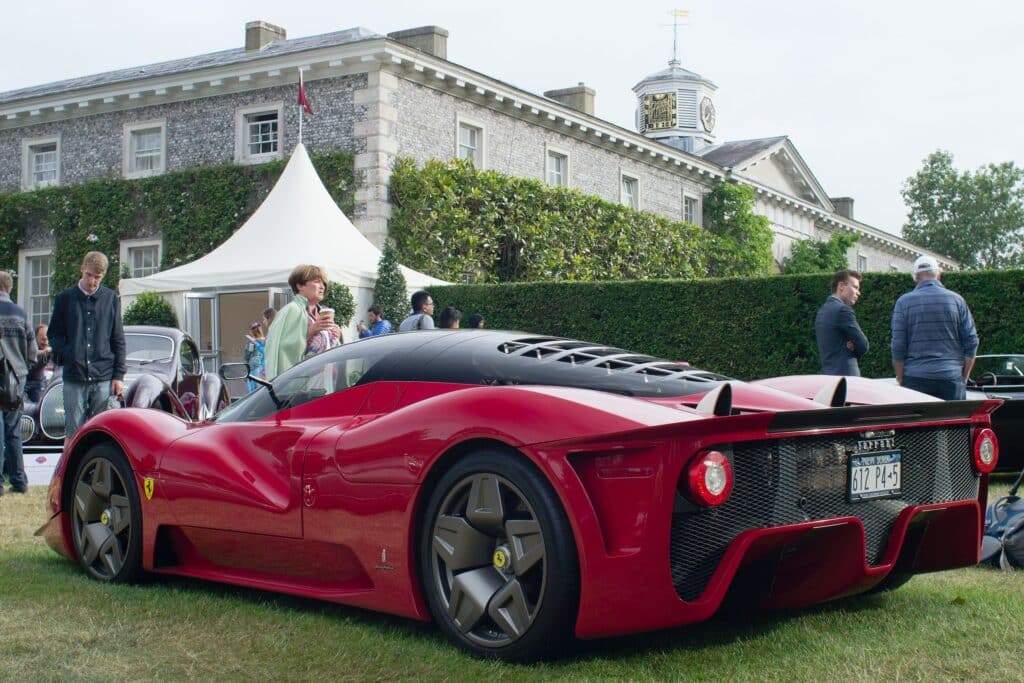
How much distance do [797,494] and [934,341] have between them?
192 inches

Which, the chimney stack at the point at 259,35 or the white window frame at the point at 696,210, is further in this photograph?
the white window frame at the point at 696,210

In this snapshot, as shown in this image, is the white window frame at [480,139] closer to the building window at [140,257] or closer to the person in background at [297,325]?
the building window at [140,257]

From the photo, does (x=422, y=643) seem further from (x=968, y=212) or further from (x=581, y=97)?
(x=968, y=212)

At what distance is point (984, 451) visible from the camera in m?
4.28

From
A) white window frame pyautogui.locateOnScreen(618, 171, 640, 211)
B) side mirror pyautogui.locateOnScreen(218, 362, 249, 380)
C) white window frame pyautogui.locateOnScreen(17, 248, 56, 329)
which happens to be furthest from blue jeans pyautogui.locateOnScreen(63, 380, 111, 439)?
white window frame pyautogui.locateOnScreen(618, 171, 640, 211)

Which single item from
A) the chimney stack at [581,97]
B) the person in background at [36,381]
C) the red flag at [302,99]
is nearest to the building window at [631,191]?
the chimney stack at [581,97]

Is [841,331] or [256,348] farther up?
[841,331]

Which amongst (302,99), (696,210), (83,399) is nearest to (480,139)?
(302,99)

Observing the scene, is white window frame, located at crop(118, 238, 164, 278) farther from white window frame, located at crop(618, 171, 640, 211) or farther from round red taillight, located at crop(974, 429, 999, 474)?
round red taillight, located at crop(974, 429, 999, 474)

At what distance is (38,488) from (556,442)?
7064 millimetres

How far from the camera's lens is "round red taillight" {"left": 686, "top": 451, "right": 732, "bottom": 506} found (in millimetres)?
3369

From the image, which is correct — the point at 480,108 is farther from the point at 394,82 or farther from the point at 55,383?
the point at 55,383

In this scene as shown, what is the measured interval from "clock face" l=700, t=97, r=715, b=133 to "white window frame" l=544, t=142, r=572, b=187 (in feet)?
79.4

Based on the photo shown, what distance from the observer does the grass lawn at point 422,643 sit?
3590mm
